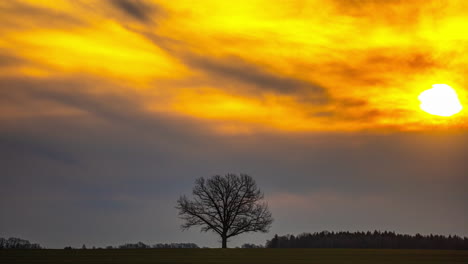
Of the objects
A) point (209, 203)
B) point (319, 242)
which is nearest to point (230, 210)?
point (209, 203)

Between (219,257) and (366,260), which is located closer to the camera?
(366,260)

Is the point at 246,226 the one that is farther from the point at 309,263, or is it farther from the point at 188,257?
the point at 309,263

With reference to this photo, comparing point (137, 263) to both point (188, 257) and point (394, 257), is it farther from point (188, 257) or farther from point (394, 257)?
point (394, 257)

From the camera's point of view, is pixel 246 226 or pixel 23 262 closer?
pixel 23 262

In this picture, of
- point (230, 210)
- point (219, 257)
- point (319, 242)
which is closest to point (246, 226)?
point (230, 210)

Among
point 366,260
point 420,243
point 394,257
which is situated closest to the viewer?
point 366,260

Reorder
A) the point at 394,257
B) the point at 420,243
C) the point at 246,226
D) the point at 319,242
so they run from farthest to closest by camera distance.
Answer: the point at 246,226, the point at 319,242, the point at 420,243, the point at 394,257

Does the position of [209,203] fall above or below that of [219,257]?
above

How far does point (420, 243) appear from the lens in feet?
268

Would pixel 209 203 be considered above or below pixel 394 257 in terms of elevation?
above

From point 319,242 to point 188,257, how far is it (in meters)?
31.1

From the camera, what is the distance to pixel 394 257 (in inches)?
2313

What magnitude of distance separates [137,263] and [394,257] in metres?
19.3

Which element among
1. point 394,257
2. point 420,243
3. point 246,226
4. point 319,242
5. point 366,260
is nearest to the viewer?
point 366,260
